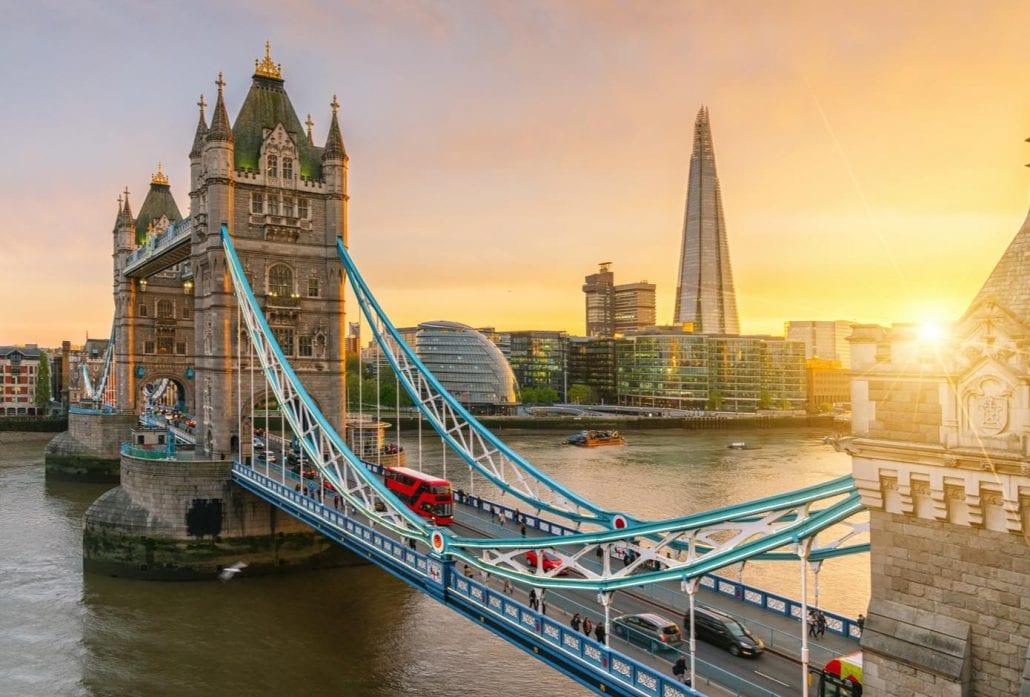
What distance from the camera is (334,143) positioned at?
39.5 meters

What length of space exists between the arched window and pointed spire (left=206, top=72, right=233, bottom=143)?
6273mm

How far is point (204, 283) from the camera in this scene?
3859 cm

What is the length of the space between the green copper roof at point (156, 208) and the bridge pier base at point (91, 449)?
14.7m

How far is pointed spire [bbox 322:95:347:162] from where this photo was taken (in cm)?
3934

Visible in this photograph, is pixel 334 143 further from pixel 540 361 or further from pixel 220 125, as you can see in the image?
pixel 540 361

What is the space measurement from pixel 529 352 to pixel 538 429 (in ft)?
234

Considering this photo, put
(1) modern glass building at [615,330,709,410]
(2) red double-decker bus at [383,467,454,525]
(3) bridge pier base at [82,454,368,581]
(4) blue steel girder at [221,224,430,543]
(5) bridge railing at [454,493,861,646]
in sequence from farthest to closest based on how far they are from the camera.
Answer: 1. (1) modern glass building at [615,330,709,410]
2. (3) bridge pier base at [82,454,368,581]
3. (2) red double-decker bus at [383,467,454,525]
4. (4) blue steel girder at [221,224,430,543]
5. (5) bridge railing at [454,493,861,646]

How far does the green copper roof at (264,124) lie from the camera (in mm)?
38344

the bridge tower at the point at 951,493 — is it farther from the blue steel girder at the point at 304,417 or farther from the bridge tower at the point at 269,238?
the bridge tower at the point at 269,238

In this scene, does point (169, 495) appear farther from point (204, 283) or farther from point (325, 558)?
point (204, 283)

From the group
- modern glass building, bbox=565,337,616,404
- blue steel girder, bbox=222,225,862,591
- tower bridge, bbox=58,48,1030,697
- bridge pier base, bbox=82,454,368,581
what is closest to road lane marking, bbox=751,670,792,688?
blue steel girder, bbox=222,225,862,591

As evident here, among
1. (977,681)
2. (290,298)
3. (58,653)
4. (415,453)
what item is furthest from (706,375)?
(977,681)

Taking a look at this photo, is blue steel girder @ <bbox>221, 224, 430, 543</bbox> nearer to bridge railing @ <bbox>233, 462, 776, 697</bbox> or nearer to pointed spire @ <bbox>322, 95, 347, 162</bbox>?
bridge railing @ <bbox>233, 462, 776, 697</bbox>

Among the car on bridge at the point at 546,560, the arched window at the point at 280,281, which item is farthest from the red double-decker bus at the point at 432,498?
the arched window at the point at 280,281
